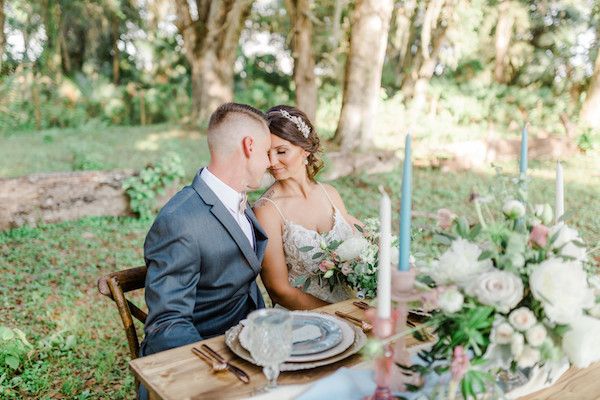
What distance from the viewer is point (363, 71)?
10094 mm

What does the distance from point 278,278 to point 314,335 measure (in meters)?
1.08

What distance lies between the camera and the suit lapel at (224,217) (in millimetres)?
2402

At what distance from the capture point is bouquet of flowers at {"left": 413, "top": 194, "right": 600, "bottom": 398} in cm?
130

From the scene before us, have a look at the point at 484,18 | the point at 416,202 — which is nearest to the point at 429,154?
the point at 416,202

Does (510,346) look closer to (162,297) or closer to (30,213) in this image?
(162,297)

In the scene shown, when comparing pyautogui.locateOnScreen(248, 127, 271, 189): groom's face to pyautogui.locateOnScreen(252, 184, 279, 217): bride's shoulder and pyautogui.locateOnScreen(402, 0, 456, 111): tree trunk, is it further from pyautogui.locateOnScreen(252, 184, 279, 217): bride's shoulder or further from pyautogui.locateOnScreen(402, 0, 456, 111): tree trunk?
pyautogui.locateOnScreen(402, 0, 456, 111): tree trunk

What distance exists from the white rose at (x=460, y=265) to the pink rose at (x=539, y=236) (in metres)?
0.13

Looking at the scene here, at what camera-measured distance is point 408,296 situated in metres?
1.40

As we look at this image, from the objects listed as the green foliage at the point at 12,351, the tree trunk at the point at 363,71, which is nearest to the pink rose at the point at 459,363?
the green foliage at the point at 12,351

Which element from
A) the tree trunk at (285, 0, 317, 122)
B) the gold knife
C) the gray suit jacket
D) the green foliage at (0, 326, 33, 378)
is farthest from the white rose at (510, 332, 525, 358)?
the tree trunk at (285, 0, 317, 122)

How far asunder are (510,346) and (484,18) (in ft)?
66.1

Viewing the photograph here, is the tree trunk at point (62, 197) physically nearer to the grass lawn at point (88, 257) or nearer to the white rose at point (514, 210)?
the grass lawn at point (88, 257)

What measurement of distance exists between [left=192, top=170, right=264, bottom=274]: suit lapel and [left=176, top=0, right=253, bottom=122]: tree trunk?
34.5 ft

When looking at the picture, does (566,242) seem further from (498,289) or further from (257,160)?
(257,160)
